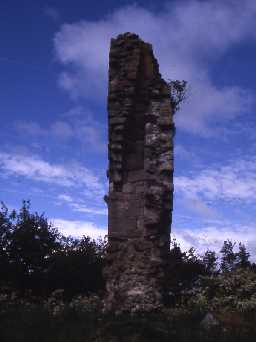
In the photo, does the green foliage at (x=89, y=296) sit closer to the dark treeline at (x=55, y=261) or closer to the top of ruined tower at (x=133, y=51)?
the dark treeline at (x=55, y=261)

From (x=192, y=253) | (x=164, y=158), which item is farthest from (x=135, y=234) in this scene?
(x=192, y=253)

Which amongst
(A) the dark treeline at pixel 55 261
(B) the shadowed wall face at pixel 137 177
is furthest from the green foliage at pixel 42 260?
(B) the shadowed wall face at pixel 137 177

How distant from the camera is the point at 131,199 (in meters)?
12.1

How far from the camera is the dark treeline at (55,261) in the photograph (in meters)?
23.5

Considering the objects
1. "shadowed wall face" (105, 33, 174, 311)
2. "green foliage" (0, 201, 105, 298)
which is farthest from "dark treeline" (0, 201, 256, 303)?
"shadowed wall face" (105, 33, 174, 311)

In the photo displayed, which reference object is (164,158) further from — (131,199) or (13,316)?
(13,316)

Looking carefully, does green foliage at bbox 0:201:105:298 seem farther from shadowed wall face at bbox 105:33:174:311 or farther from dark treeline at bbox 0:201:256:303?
shadowed wall face at bbox 105:33:174:311

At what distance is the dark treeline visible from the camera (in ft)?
77.1

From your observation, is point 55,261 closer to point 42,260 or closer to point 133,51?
point 42,260

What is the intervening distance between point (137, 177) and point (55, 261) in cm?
1360

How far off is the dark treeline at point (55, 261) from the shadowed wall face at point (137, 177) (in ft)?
35.8

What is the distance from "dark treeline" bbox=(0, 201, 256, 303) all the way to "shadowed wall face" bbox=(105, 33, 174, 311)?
35.8 feet

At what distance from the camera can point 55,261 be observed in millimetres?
24500

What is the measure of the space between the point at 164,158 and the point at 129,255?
253cm
